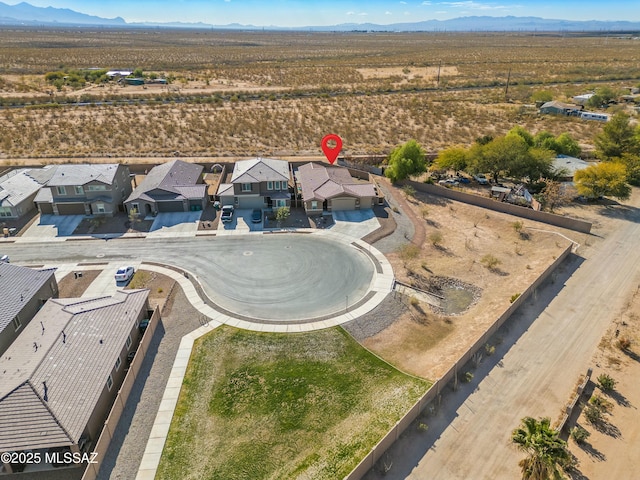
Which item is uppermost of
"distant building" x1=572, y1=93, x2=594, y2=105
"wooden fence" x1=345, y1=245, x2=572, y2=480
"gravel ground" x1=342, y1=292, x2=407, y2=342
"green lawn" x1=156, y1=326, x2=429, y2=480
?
"distant building" x1=572, y1=93, x2=594, y2=105

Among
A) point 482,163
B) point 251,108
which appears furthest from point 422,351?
point 251,108

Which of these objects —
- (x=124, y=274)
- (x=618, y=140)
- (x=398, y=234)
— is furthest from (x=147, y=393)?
(x=618, y=140)

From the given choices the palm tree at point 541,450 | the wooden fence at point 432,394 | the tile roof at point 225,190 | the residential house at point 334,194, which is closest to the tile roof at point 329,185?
the residential house at point 334,194

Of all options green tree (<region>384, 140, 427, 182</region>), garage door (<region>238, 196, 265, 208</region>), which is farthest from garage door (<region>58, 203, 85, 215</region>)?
green tree (<region>384, 140, 427, 182</region>)

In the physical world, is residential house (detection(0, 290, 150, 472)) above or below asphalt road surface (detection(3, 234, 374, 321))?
above

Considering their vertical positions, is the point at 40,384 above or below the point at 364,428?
above

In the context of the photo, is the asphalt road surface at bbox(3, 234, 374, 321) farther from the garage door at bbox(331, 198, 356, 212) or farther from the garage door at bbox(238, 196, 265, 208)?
the garage door at bbox(238, 196, 265, 208)

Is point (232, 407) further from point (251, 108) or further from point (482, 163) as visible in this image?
point (251, 108)
